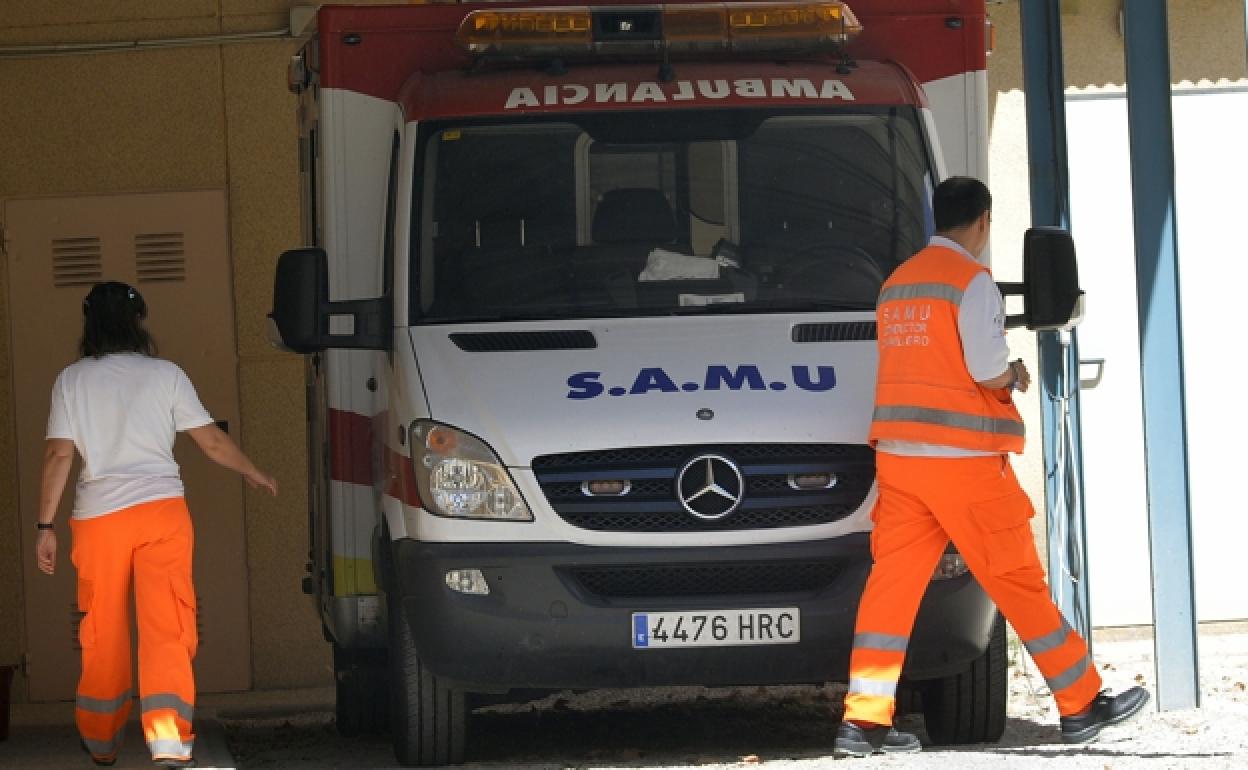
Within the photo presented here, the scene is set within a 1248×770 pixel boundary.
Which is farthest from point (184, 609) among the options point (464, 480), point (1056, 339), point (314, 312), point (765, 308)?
point (1056, 339)

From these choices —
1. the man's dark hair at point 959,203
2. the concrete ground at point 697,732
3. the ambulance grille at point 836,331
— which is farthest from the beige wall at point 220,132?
the man's dark hair at point 959,203

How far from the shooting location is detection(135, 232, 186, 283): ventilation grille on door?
11.6 meters

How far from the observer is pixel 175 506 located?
306 inches

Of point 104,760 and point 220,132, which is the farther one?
point 220,132

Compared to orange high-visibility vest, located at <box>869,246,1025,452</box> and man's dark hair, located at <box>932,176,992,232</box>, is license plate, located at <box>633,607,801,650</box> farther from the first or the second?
man's dark hair, located at <box>932,176,992,232</box>

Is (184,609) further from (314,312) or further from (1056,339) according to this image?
(1056,339)

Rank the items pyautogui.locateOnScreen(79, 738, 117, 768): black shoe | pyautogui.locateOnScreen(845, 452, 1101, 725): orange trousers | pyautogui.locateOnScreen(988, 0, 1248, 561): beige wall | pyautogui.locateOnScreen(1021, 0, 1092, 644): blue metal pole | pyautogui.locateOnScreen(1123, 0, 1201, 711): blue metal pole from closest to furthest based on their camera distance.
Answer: pyautogui.locateOnScreen(845, 452, 1101, 725): orange trousers
pyautogui.locateOnScreen(79, 738, 117, 768): black shoe
pyautogui.locateOnScreen(1123, 0, 1201, 711): blue metal pole
pyautogui.locateOnScreen(1021, 0, 1092, 644): blue metal pole
pyautogui.locateOnScreen(988, 0, 1248, 561): beige wall

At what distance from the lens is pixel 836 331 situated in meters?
7.32

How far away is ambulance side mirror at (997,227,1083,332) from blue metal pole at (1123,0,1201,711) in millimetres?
1261

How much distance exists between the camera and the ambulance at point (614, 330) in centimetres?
690

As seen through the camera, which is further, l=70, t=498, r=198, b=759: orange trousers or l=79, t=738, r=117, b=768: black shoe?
l=79, t=738, r=117, b=768: black shoe

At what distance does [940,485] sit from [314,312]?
203 centimetres

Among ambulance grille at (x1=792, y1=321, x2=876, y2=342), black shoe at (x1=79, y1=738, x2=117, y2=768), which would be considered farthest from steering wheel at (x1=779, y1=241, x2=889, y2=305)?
black shoe at (x1=79, y1=738, x2=117, y2=768)

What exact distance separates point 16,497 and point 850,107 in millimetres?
5718
